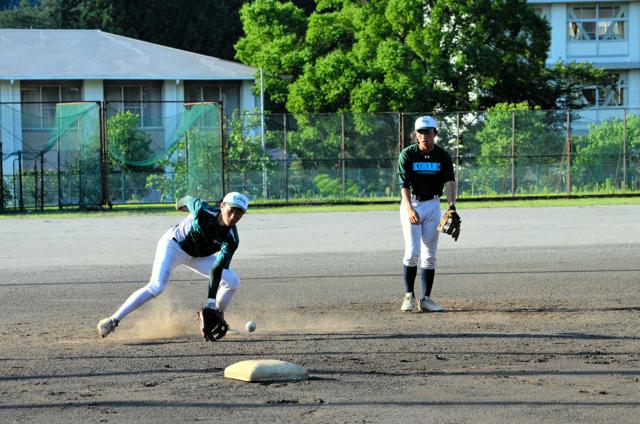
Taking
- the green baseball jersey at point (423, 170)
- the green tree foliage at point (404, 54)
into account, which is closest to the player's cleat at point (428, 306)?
the green baseball jersey at point (423, 170)

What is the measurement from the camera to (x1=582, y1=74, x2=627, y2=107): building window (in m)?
55.8

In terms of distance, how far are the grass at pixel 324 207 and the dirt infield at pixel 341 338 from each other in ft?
30.8

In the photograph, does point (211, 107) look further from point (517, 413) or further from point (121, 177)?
point (517, 413)

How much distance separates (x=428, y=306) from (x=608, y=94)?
48687 mm

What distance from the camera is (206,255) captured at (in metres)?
9.87

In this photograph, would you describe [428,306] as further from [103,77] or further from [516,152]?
[103,77]

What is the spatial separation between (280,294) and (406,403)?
243 inches

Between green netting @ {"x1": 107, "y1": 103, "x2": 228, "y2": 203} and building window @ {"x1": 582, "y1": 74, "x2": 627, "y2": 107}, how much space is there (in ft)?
95.6

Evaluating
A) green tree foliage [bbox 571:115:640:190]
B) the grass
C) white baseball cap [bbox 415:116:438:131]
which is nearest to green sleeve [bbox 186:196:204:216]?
white baseball cap [bbox 415:116:438:131]

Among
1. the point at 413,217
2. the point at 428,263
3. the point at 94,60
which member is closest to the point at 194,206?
the point at 413,217

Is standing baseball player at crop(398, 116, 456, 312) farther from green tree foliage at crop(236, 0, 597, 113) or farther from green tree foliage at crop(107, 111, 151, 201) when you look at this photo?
green tree foliage at crop(236, 0, 597, 113)

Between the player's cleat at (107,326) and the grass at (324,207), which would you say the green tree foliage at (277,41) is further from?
the player's cleat at (107,326)

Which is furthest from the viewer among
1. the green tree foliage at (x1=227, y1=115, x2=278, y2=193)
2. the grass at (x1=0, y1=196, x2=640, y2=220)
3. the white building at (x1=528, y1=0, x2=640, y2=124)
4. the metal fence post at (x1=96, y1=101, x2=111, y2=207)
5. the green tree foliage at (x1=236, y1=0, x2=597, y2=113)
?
the white building at (x1=528, y1=0, x2=640, y2=124)

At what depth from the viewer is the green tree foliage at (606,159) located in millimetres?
34156
